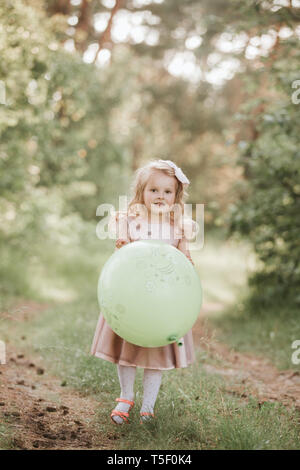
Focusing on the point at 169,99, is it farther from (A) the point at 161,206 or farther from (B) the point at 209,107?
(A) the point at 161,206

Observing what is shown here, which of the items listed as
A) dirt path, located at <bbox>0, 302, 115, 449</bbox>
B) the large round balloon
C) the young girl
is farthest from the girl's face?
dirt path, located at <bbox>0, 302, 115, 449</bbox>

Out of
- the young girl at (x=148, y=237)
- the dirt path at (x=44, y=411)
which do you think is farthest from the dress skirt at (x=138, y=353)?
the dirt path at (x=44, y=411)

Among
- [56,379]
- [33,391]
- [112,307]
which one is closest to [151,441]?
[112,307]

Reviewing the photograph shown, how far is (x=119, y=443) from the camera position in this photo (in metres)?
2.70

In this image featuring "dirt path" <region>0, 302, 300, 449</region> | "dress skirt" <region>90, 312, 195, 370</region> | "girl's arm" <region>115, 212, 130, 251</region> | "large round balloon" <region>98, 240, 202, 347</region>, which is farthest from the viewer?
"girl's arm" <region>115, 212, 130, 251</region>

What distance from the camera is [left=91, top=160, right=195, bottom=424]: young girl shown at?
294cm

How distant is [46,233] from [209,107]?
1681 cm

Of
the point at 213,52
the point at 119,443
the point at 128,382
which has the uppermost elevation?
the point at 213,52

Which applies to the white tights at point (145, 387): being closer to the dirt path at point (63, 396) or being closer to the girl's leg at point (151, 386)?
the girl's leg at point (151, 386)

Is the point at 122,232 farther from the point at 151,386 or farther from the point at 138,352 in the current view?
the point at 151,386

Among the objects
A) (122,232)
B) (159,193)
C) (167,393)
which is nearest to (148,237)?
(122,232)

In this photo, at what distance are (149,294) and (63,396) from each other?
1530 mm

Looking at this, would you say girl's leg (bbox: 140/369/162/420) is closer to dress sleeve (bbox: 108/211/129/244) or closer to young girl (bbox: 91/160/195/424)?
young girl (bbox: 91/160/195/424)

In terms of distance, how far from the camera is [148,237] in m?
3.13
